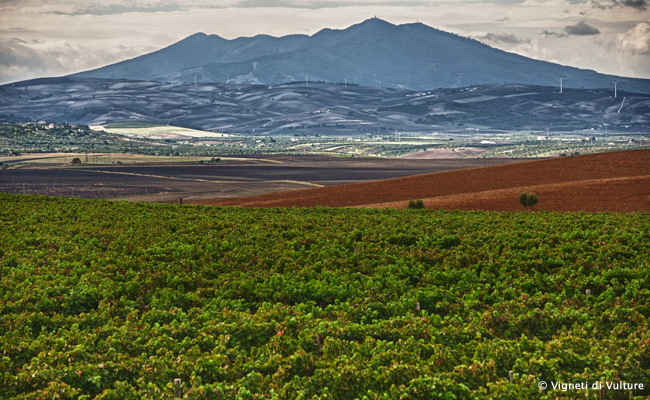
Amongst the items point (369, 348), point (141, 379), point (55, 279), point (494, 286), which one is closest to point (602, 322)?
point (494, 286)

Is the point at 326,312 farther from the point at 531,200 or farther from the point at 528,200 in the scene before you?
the point at 528,200

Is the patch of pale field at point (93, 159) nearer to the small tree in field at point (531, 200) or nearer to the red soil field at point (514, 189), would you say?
the red soil field at point (514, 189)

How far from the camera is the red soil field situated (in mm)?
51000

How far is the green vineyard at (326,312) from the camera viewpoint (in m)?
11.5

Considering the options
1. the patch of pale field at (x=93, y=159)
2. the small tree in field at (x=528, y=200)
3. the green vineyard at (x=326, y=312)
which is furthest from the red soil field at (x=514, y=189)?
the patch of pale field at (x=93, y=159)

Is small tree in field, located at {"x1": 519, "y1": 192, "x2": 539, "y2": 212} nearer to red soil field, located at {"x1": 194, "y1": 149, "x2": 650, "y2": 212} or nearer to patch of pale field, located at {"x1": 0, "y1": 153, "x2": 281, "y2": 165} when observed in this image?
red soil field, located at {"x1": 194, "y1": 149, "x2": 650, "y2": 212}

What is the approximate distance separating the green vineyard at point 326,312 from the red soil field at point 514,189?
25.5 m

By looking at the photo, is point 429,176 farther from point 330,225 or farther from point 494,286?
point 494,286

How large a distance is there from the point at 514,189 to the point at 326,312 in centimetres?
4705

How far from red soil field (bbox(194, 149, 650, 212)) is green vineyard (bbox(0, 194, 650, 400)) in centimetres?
2552

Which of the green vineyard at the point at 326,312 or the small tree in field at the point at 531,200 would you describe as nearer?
the green vineyard at the point at 326,312

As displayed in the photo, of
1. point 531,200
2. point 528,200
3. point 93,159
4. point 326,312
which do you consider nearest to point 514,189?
point 528,200

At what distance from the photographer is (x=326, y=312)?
615 inches

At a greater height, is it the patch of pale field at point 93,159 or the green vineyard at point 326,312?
the green vineyard at point 326,312
